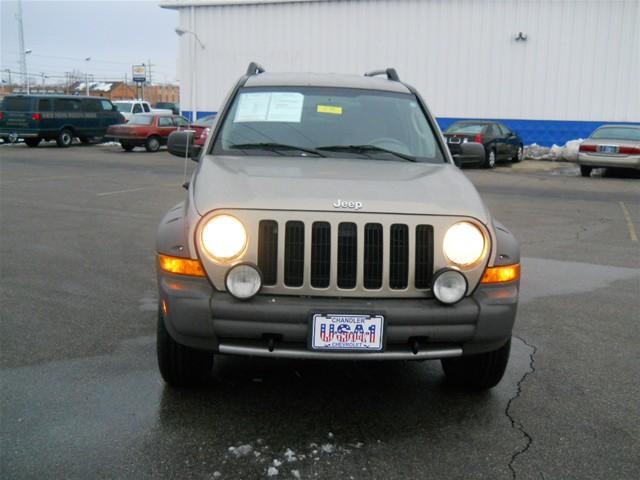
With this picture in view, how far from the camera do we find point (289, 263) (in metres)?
3.34

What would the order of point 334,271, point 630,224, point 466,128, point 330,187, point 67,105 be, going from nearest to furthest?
point 334,271, point 330,187, point 630,224, point 466,128, point 67,105

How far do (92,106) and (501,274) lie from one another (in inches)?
1049

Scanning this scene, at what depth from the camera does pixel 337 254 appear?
3.35 m

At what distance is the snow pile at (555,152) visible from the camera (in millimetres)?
24469

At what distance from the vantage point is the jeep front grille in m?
3.34

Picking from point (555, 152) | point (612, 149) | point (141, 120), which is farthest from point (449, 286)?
point (555, 152)

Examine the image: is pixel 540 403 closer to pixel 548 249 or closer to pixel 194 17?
pixel 548 249

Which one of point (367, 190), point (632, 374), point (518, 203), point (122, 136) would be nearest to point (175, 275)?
point (367, 190)

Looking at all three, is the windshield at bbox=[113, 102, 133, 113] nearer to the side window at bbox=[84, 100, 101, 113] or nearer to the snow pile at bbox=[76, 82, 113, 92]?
the side window at bbox=[84, 100, 101, 113]

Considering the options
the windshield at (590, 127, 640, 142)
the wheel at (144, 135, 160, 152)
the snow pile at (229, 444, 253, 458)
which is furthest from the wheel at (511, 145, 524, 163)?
the snow pile at (229, 444, 253, 458)

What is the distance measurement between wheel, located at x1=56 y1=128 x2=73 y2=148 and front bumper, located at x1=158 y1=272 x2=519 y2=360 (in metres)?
25.0

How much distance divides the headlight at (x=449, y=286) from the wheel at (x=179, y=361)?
1.31 m

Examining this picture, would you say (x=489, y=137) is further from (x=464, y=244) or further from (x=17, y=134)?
(x=464, y=244)

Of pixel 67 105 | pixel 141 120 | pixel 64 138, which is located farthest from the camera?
pixel 64 138
